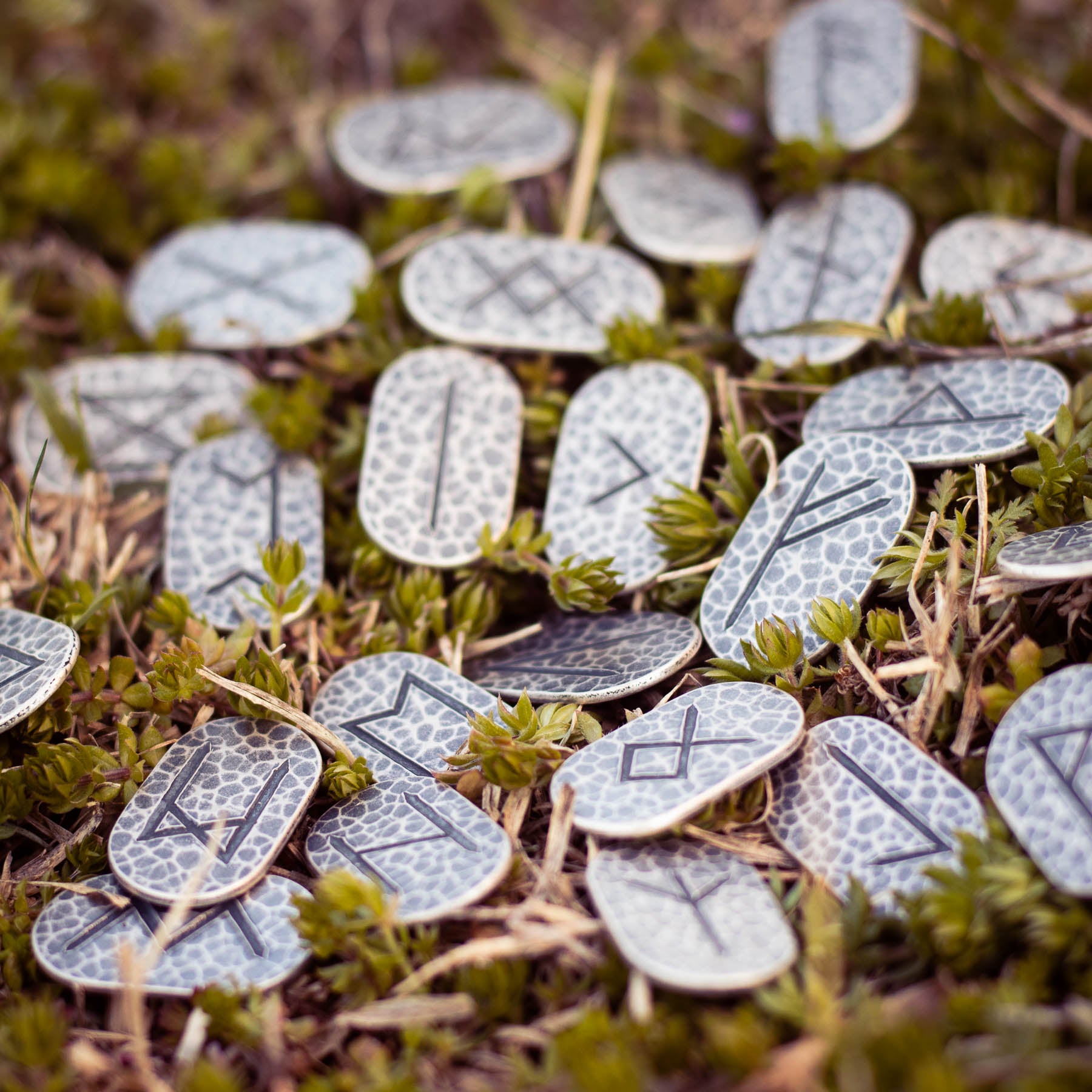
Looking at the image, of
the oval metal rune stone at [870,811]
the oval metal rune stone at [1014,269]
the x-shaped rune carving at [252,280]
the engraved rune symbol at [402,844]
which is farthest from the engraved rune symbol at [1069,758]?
the x-shaped rune carving at [252,280]

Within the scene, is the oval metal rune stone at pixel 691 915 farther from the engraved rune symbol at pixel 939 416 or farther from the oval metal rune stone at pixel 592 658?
the engraved rune symbol at pixel 939 416

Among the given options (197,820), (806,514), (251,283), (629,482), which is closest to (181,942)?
(197,820)

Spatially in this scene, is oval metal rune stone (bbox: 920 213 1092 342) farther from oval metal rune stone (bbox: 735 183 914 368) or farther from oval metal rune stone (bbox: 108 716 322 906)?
oval metal rune stone (bbox: 108 716 322 906)

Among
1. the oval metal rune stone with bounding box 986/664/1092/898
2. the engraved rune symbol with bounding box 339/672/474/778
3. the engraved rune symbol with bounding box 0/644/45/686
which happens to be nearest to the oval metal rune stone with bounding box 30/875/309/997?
the engraved rune symbol with bounding box 339/672/474/778

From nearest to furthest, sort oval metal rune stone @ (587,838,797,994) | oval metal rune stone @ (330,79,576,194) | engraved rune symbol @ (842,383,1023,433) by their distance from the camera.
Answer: oval metal rune stone @ (587,838,797,994)
engraved rune symbol @ (842,383,1023,433)
oval metal rune stone @ (330,79,576,194)

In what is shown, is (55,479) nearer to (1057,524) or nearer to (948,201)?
(1057,524)

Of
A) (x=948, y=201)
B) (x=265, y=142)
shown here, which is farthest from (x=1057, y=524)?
(x=265, y=142)
